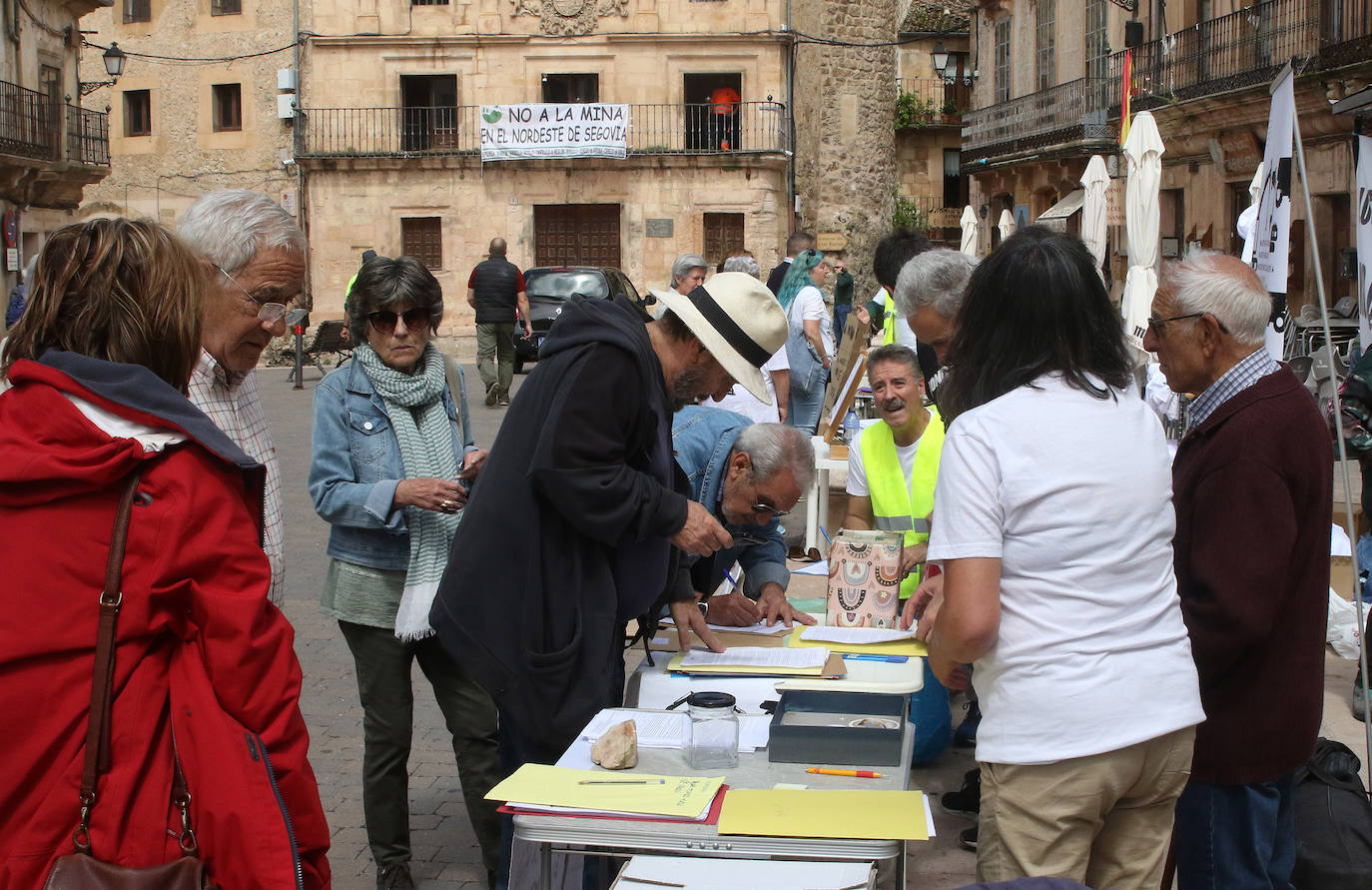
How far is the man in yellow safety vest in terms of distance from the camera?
5336 millimetres

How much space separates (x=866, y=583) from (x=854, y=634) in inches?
8.5

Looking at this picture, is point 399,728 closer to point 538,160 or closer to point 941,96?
point 538,160

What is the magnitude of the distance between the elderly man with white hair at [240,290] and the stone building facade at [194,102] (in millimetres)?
31422

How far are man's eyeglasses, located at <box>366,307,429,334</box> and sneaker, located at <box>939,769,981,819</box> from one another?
2482 millimetres

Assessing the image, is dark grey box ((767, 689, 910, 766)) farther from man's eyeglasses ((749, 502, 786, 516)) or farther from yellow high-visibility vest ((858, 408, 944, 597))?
yellow high-visibility vest ((858, 408, 944, 597))

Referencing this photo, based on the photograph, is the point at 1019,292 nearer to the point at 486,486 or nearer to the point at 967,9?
the point at 486,486

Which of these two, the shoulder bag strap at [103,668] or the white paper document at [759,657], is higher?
the shoulder bag strap at [103,668]

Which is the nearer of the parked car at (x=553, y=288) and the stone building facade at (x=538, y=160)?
the parked car at (x=553, y=288)

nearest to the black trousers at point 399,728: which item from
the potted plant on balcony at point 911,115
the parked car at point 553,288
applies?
the parked car at point 553,288

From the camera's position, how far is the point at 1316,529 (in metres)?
3.00

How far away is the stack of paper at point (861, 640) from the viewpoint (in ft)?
12.9

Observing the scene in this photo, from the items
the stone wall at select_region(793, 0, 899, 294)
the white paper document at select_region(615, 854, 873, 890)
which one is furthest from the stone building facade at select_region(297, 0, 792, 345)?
the white paper document at select_region(615, 854, 873, 890)

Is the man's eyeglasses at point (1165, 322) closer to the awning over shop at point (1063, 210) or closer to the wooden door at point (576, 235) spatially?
the awning over shop at point (1063, 210)

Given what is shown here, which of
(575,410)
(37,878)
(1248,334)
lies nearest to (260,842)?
(37,878)
